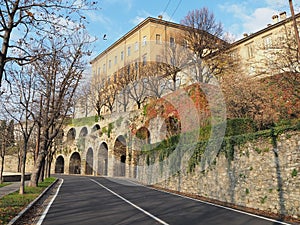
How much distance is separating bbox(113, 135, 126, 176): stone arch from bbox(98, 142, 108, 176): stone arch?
3.52 metres

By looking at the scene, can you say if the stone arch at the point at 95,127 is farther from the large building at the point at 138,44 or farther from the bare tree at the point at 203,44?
the bare tree at the point at 203,44

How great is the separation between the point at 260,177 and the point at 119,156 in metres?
28.3

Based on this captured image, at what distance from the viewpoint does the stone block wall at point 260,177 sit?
8.95 m

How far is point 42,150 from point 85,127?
102 ft

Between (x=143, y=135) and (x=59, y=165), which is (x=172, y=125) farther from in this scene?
(x=59, y=165)

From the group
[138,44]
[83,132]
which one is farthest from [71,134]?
[138,44]

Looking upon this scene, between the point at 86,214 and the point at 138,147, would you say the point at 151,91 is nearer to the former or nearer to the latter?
the point at 138,147

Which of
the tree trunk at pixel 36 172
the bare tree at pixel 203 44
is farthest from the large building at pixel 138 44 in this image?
the tree trunk at pixel 36 172

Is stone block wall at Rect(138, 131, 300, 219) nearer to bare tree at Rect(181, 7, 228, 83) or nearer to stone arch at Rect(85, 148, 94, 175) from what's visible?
bare tree at Rect(181, 7, 228, 83)

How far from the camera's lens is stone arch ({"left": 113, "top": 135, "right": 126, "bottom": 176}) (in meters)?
36.3

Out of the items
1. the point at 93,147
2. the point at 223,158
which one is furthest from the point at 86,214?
the point at 93,147

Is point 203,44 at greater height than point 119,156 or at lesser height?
greater

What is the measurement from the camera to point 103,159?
4112 centimetres

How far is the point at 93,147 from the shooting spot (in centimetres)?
4275
